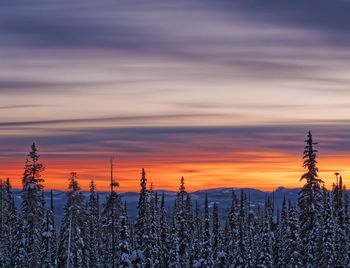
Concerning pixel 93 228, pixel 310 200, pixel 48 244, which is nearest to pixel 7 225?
pixel 93 228

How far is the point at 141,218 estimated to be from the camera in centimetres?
8819

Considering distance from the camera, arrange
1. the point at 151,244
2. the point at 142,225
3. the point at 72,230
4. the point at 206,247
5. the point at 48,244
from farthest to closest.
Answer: the point at 206,247 → the point at 151,244 → the point at 142,225 → the point at 48,244 → the point at 72,230

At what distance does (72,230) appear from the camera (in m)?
81.2

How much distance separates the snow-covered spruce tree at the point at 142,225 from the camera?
83000 mm

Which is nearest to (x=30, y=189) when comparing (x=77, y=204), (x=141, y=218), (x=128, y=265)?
(x=77, y=204)

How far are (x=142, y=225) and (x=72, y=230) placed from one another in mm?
11141

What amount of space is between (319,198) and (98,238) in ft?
202

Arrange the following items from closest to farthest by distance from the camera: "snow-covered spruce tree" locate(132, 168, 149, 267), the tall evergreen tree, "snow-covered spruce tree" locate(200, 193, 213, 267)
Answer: "snow-covered spruce tree" locate(132, 168, 149, 267) → the tall evergreen tree → "snow-covered spruce tree" locate(200, 193, 213, 267)

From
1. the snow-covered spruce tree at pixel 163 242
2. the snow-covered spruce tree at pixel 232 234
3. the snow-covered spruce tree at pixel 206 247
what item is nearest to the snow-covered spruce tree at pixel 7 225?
the snow-covered spruce tree at pixel 163 242

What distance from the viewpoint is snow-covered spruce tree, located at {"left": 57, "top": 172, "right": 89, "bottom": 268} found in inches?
3027

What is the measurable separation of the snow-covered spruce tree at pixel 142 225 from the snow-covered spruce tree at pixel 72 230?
6.48 metres

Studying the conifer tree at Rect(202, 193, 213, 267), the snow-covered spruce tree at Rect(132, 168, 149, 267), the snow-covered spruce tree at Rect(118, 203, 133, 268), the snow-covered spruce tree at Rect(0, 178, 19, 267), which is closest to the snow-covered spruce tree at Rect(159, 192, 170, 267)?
the conifer tree at Rect(202, 193, 213, 267)

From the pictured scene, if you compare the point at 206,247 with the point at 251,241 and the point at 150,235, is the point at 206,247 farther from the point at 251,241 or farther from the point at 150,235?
the point at 251,241

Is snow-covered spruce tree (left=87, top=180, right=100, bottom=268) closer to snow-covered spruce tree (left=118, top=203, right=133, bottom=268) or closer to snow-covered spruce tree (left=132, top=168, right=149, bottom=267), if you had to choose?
snow-covered spruce tree (left=132, top=168, right=149, bottom=267)
